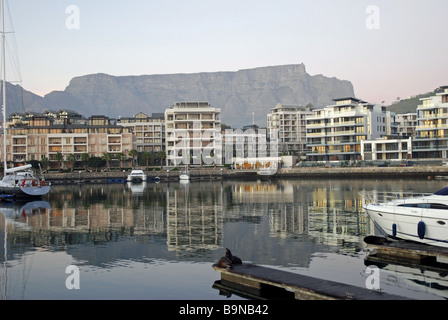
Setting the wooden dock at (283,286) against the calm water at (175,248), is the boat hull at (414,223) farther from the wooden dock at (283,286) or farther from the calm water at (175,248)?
the wooden dock at (283,286)

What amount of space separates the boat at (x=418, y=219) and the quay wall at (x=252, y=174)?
85.0 metres

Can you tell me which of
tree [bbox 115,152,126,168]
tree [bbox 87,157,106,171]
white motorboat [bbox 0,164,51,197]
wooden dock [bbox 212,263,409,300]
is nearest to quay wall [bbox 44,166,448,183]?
tree [bbox 87,157,106,171]

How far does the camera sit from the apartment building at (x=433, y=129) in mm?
120125

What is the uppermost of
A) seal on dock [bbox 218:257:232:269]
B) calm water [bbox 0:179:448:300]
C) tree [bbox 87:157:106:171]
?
tree [bbox 87:157:106:171]

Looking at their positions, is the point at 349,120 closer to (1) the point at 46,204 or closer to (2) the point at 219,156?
(2) the point at 219,156

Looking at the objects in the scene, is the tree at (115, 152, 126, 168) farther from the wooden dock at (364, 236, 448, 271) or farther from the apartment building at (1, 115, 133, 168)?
the wooden dock at (364, 236, 448, 271)

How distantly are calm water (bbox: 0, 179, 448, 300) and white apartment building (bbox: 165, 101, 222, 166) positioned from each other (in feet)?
312

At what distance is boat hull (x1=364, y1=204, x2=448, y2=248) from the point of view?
94.8 feet

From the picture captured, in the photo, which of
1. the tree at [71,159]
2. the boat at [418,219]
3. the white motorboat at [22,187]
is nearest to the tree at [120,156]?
the tree at [71,159]

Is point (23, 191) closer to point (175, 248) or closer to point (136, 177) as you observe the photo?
point (136, 177)

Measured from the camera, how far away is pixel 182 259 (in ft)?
98.7

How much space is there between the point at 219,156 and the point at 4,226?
11042cm
